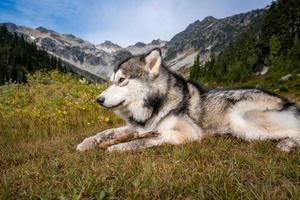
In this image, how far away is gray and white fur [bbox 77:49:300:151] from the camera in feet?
20.2

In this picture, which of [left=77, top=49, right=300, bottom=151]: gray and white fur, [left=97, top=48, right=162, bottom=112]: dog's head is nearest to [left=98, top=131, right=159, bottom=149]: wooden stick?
[left=77, top=49, right=300, bottom=151]: gray and white fur

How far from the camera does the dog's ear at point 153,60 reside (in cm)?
692

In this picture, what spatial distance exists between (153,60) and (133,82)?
73 centimetres

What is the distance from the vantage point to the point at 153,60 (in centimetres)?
699

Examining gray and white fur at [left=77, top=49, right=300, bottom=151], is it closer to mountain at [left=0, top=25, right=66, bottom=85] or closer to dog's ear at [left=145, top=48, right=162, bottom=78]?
dog's ear at [left=145, top=48, right=162, bottom=78]

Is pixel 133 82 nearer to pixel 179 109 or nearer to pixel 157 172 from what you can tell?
pixel 179 109

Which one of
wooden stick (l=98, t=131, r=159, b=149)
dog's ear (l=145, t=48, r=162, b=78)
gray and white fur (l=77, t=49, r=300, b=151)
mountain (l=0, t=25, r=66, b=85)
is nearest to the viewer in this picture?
gray and white fur (l=77, t=49, r=300, b=151)

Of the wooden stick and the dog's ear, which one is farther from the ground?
the dog's ear

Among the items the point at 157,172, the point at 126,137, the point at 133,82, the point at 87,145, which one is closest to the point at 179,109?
the point at 133,82

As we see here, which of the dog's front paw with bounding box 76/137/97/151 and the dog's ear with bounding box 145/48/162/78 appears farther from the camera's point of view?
the dog's ear with bounding box 145/48/162/78

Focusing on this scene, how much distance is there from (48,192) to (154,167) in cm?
134

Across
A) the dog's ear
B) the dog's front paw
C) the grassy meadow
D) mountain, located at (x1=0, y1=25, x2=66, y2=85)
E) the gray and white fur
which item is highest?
mountain, located at (x1=0, y1=25, x2=66, y2=85)

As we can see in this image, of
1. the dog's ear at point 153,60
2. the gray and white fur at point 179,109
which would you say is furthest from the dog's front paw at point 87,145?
the dog's ear at point 153,60

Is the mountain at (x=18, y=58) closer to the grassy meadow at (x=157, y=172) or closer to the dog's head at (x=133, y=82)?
the dog's head at (x=133, y=82)
